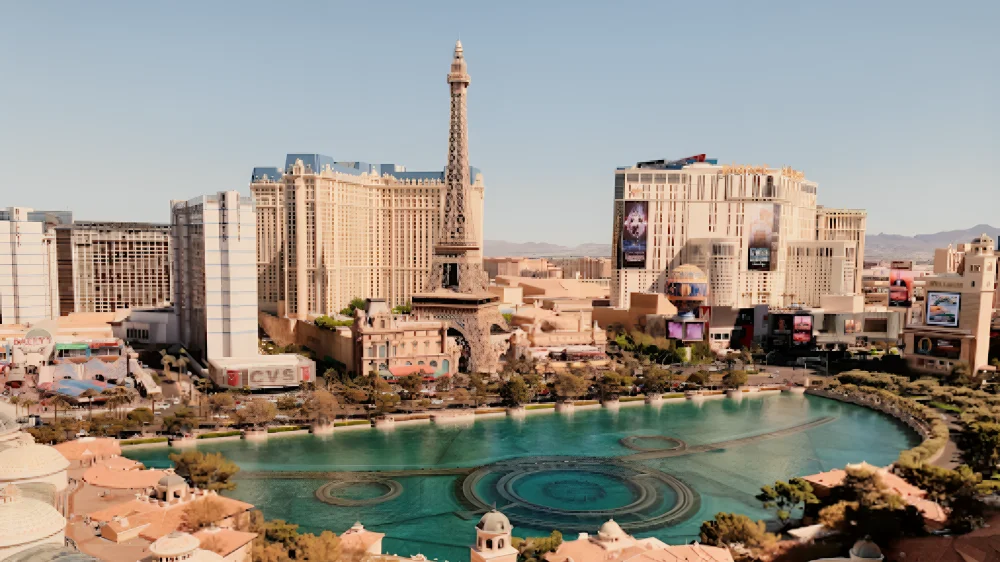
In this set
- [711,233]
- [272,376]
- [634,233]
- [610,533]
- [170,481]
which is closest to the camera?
[610,533]

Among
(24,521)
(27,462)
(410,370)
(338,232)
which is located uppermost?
(338,232)

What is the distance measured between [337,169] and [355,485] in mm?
47252

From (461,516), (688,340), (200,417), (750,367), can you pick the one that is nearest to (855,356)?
(750,367)

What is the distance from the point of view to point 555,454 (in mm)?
40219

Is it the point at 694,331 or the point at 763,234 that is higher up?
the point at 763,234

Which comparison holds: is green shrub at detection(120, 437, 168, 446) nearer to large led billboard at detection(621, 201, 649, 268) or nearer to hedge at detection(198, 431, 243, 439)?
hedge at detection(198, 431, 243, 439)

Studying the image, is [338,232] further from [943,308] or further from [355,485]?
[943,308]

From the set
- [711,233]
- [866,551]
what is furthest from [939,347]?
[866,551]

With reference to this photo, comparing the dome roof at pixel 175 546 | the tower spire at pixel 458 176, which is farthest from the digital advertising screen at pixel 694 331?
the dome roof at pixel 175 546

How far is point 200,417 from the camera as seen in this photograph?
1727 inches

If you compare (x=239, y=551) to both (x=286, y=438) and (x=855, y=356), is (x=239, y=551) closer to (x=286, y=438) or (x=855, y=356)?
(x=286, y=438)

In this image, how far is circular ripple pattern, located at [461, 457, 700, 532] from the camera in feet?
99.6

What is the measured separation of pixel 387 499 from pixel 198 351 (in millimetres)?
34150

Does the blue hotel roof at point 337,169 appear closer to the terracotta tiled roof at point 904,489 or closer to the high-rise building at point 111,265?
the high-rise building at point 111,265
